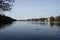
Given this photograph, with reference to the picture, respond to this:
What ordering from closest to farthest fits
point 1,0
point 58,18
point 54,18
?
point 1,0 → point 58,18 → point 54,18

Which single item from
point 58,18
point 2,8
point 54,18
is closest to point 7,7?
point 2,8

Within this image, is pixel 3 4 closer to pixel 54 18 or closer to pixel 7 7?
pixel 7 7

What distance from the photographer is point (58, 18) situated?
519ft

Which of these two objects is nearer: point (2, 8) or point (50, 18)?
point (2, 8)

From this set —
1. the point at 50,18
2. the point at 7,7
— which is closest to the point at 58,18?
→ the point at 50,18

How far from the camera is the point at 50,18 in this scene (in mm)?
165125

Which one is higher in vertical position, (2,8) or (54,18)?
(2,8)

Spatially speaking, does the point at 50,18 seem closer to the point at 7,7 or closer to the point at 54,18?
the point at 54,18

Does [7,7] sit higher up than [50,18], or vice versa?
[7,7]

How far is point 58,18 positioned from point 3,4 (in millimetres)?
138437

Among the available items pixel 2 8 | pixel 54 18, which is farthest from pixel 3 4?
pixel 54 18

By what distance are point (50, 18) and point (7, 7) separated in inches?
5590

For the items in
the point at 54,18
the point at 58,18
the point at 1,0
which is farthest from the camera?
the point at 54,18

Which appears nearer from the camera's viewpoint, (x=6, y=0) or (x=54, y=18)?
(x=6, y=0)
